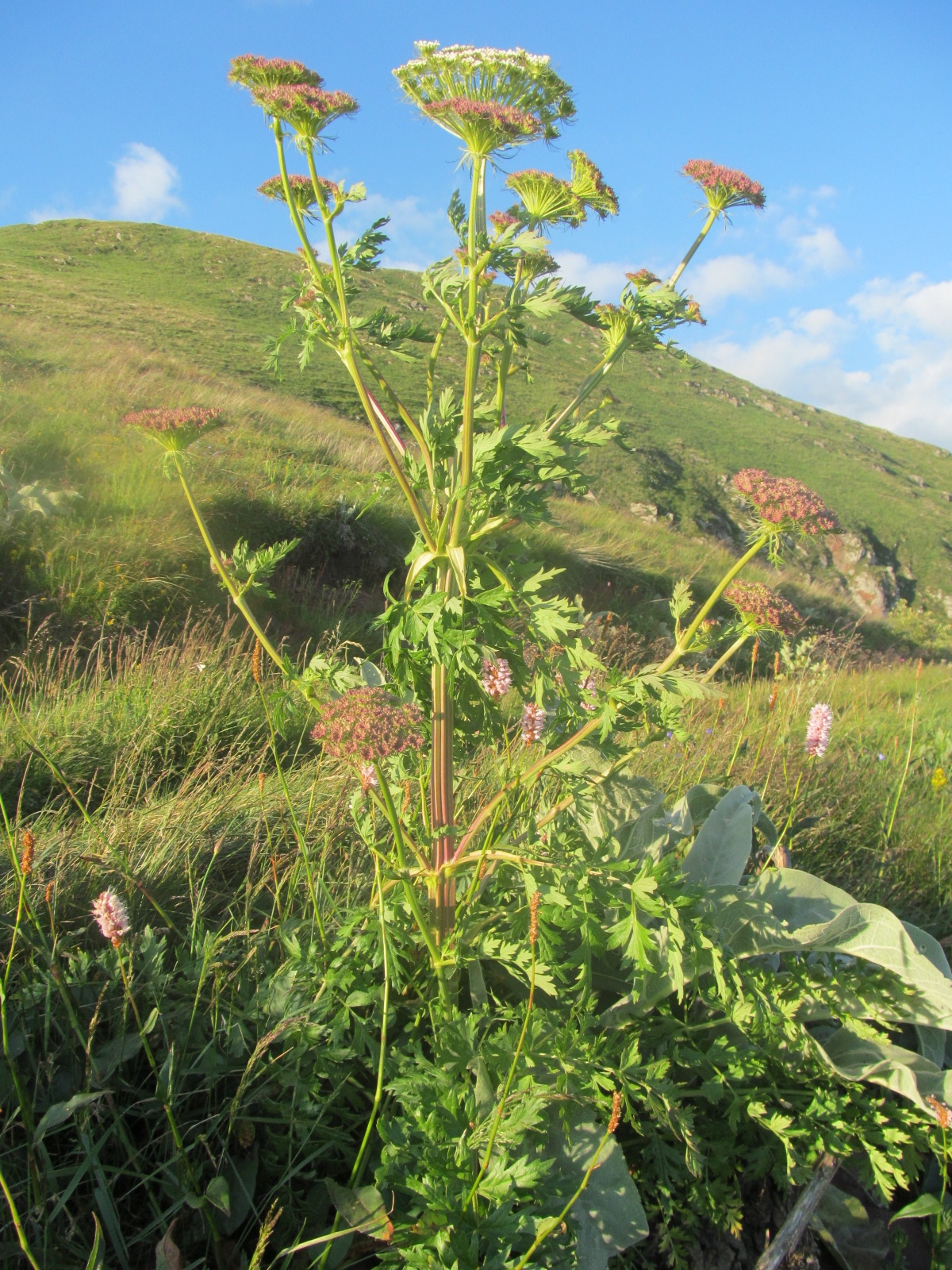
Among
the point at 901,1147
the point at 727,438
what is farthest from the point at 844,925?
the point at 727,438

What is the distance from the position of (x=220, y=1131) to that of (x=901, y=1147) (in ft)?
5.54

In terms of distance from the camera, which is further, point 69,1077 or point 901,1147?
point 901,1147

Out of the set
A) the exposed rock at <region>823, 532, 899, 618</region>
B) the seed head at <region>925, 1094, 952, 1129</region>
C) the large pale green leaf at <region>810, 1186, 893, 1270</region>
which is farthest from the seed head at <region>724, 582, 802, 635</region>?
the exposed rock at <region>823, 532, 899, 618</region>

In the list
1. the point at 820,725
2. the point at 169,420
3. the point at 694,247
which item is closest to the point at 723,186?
the point at 694,247

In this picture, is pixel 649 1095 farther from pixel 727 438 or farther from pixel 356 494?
pixel 727 438

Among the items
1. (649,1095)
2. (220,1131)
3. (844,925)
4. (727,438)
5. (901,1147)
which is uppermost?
(727,438)

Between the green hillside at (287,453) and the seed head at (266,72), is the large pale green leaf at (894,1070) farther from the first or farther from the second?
the seed head at (266,72)

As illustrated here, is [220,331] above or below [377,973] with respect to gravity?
above

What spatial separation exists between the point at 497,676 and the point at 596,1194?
3.78 ft

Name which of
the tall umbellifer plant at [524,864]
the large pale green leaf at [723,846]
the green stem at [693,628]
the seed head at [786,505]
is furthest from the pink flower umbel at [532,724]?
the seed head at [786,505]

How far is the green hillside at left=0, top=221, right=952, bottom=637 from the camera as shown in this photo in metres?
5.77

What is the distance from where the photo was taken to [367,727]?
143cm

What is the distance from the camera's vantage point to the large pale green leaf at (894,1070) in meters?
1.76

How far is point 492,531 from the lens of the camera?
1.78 m
